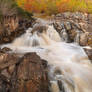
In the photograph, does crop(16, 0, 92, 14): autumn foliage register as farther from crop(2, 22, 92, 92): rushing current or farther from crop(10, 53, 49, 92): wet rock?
crop(10, 53, 49, 92): wet rock

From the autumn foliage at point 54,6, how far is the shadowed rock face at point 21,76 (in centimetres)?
1916

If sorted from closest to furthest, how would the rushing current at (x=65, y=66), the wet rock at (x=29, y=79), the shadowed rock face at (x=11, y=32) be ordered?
the wet rock at (x=29, y=79), the rushing current at (x=65, y=66), the shadowed rock face at (x=11, y=32)

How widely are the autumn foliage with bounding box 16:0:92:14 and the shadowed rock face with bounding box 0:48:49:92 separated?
754 inches

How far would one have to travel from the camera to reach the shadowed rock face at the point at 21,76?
13.1 feet

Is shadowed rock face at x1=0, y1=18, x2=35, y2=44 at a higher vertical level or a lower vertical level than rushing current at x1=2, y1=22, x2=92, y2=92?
higher

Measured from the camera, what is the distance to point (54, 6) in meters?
23.1

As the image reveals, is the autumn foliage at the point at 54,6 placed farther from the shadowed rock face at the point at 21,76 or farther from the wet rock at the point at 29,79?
the wet rock at the point at 29,79

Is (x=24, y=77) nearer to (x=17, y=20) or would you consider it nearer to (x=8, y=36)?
(x=8, y=36)

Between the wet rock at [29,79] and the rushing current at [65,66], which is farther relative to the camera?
the rushing current at [65,66]

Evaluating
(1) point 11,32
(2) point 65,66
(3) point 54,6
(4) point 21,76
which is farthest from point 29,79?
(3) point 54,6

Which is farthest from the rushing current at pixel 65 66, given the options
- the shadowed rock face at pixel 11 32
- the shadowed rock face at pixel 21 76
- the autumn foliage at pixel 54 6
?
the autumn foliage at pixel 54 6

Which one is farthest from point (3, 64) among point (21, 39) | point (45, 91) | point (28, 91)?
point (21, 39)

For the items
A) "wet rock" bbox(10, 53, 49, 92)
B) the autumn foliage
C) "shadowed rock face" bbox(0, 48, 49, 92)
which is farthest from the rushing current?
the autumn foliage

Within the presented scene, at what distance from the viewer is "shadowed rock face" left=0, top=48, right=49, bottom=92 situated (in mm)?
3998
